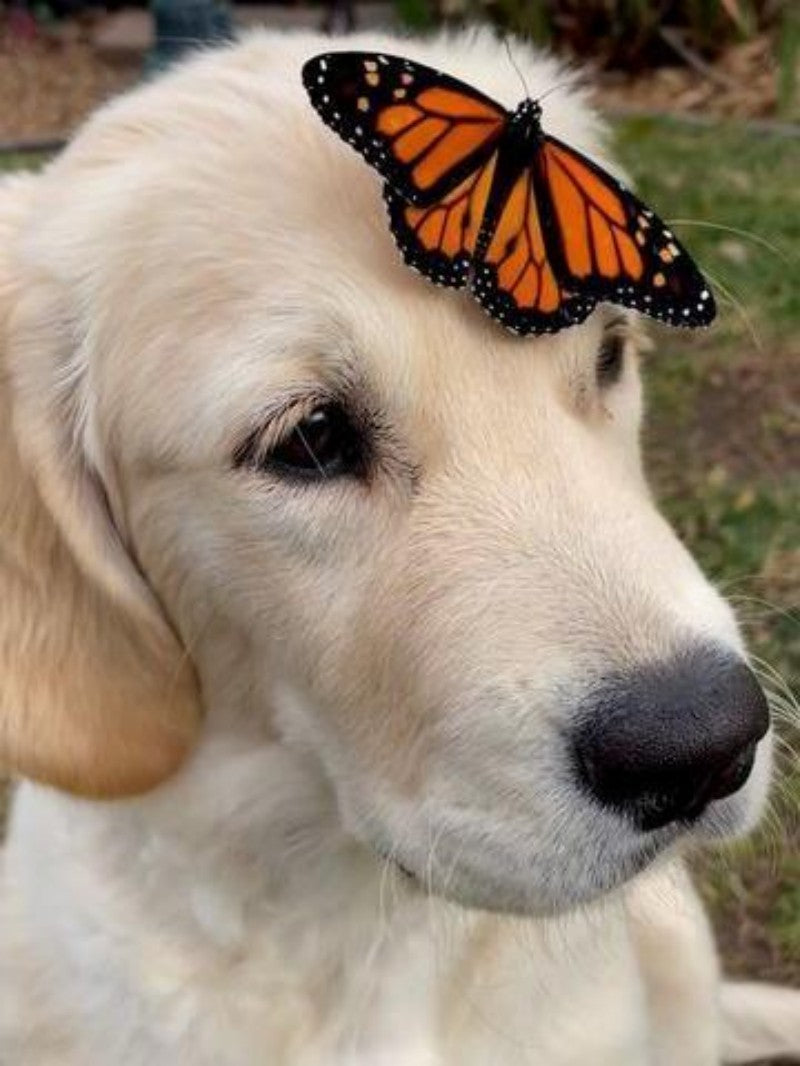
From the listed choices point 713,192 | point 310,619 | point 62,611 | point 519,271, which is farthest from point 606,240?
point 713,192

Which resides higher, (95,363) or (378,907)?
(95,363)

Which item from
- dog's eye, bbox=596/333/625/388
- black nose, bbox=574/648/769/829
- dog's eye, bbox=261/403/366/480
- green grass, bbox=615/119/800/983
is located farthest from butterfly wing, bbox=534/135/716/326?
green grass, bbox=615/119/800/983

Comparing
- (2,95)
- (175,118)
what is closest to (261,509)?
(175,118)

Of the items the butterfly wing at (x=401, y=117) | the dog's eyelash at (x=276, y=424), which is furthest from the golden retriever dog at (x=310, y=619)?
the butterfly wing at (x=401, y=117)

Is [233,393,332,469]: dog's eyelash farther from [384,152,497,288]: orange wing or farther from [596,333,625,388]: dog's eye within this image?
[596,333,625,388]: dog's eye

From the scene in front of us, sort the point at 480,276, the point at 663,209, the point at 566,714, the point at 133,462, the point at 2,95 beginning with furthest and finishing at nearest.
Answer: the point at 2,95 → the point at 663,209 → the point at 133,462 → the point at 480,276 → the point at 566,714

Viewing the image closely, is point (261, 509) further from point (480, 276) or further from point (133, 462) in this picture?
point (480, 276)

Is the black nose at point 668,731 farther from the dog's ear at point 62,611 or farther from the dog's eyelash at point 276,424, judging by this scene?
the dog's ear at point 62,611
